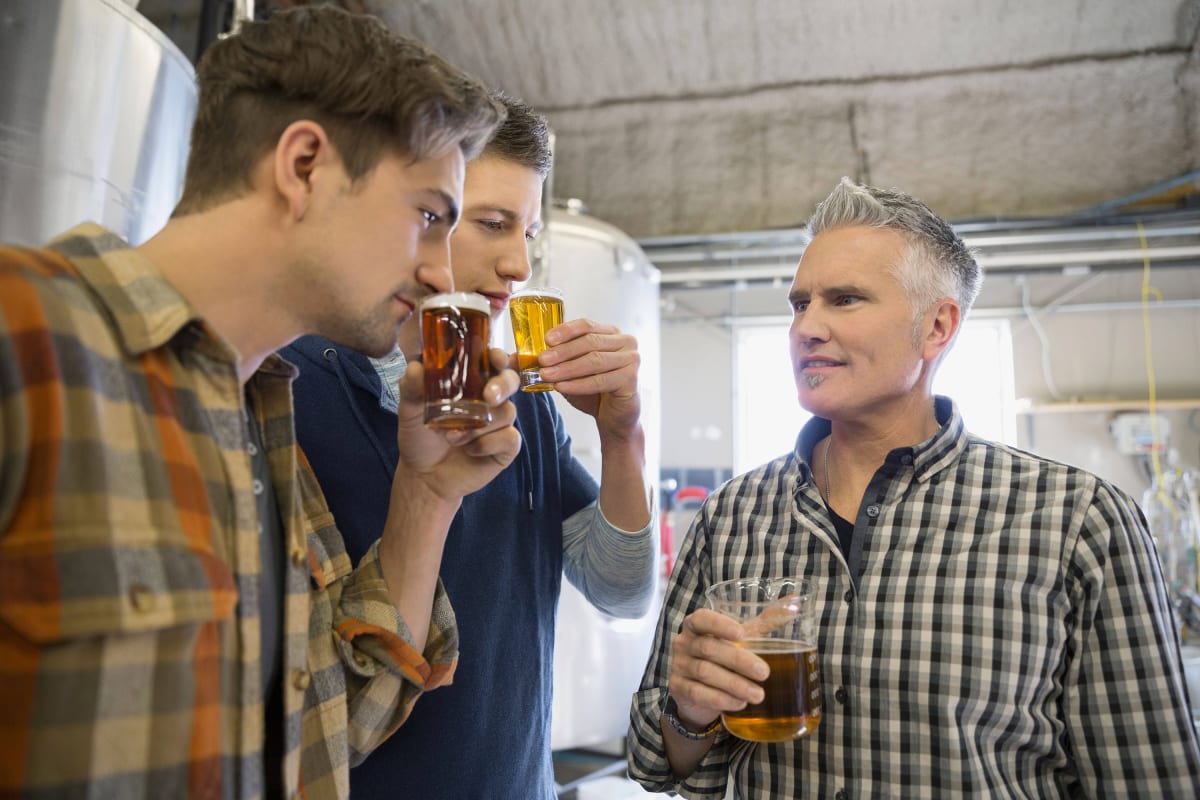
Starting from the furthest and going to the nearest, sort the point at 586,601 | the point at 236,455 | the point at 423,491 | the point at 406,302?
the point at 586,601 < the point at 423,491 < the point at 406,302 < the point at 236,455

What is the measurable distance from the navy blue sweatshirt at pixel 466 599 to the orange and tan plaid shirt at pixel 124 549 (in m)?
0.33

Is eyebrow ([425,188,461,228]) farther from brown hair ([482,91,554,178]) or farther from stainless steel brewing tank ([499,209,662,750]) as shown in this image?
stainless steel brewing tank ([499,209,662,750])

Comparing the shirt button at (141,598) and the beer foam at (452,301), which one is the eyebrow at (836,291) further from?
the shirt button at (141,598)

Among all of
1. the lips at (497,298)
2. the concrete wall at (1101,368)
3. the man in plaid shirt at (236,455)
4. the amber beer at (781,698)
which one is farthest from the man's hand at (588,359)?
the concrete wall at (1101,368)

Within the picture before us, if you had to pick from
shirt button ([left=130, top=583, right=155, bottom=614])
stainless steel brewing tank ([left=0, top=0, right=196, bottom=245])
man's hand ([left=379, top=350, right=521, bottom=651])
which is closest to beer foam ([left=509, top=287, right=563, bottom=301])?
man's hand ([left=379, top=350, right=521, bottom=651])

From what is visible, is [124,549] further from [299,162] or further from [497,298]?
[497,298]

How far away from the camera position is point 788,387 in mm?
5547

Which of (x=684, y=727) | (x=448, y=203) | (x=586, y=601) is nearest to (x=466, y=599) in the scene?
(x=684, y=727)

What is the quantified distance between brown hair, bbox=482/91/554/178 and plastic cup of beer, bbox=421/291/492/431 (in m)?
0.47

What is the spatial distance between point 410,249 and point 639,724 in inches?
34.5

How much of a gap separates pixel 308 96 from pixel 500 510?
75cm

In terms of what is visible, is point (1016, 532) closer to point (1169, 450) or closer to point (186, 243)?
point (186, 243)

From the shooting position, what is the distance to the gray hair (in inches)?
64.1

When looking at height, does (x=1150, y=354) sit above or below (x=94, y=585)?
above
